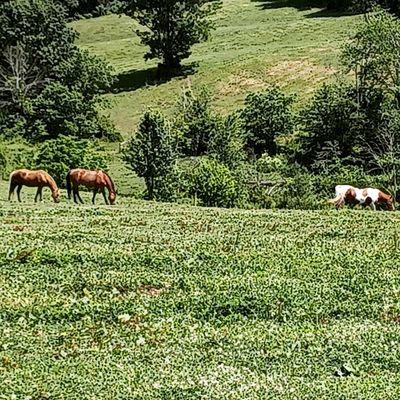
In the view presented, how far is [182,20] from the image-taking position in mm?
80312

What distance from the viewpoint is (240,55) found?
8069cm

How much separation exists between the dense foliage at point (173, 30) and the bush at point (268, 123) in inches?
882

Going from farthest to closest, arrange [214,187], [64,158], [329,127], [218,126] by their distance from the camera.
A: [329,127]
[218,126]
[64,158]
[214,187]

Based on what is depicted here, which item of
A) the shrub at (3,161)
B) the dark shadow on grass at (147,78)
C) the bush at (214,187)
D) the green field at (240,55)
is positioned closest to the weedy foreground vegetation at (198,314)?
the bush at (214,187)

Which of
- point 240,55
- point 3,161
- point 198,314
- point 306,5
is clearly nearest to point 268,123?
point 3,161

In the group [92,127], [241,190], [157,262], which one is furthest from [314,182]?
[157,262]

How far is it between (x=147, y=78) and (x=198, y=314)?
69636 mm

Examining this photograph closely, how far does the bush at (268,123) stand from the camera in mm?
58938

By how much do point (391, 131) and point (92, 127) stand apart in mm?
24484

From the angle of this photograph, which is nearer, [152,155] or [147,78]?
[152,155]

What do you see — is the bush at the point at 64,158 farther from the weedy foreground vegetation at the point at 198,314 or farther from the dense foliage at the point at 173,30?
the dense foliage at the point at 173,30

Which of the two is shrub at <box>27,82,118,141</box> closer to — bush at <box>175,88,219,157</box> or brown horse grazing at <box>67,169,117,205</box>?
bush at <box>175,88,219,157</box>

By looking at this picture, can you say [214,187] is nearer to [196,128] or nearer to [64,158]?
[64,158]

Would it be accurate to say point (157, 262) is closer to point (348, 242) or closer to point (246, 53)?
point (348, 242)
